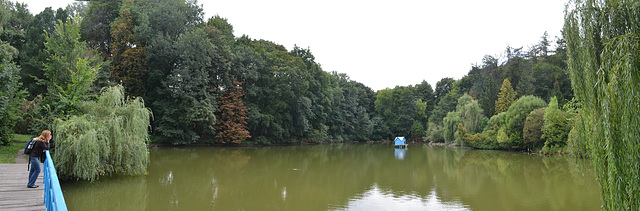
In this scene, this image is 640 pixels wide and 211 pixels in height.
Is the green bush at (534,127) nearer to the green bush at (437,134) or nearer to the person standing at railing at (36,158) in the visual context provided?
the green bush at (437,134)

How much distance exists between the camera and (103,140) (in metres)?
9.80

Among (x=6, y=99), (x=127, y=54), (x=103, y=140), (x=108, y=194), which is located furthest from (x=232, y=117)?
(x=108, y=194)

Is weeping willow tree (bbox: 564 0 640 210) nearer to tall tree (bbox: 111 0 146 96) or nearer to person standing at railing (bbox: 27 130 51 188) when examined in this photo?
person standing at railing (bbox: 27 130 51 188)

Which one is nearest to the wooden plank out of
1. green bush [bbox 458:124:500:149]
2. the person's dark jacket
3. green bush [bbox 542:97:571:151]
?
the person's dark jacket

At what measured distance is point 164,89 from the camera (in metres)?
28.3

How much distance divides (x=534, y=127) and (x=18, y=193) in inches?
1307

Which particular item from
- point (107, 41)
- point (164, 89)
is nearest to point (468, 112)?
point (164, 89)

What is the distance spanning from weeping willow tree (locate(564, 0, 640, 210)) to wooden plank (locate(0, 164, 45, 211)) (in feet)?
25.5

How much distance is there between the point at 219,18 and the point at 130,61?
12547 millimetres

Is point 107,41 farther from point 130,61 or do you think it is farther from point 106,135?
point 106,135

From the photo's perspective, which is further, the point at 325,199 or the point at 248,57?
the point at 248,57

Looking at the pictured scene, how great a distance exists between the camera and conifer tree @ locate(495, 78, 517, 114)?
40656mm

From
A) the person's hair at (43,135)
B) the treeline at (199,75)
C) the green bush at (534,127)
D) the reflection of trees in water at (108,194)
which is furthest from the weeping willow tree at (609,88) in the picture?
the green bush at (534,127)

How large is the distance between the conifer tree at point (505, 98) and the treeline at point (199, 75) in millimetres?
444
